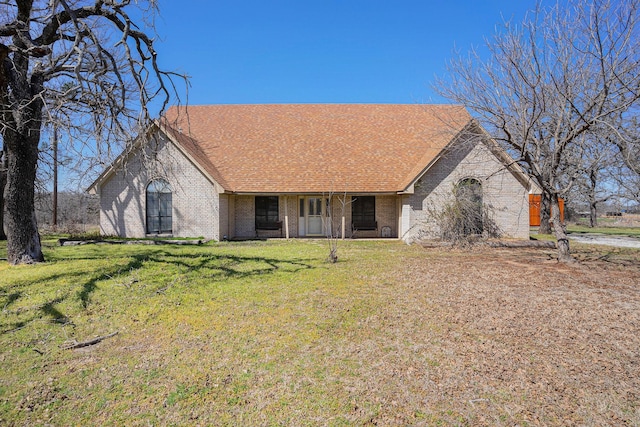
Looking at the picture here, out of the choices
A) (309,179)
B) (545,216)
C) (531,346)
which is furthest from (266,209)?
(545,216)

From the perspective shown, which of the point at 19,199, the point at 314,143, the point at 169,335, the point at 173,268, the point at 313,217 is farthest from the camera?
the point at 314,143

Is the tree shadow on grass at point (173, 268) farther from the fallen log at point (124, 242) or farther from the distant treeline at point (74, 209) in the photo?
the distant treeline at point (74, 209)

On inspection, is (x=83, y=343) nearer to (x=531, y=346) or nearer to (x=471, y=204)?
(x=531, y=346)

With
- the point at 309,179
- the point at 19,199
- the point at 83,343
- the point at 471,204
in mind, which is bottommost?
the point at 83,343

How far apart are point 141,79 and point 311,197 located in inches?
470

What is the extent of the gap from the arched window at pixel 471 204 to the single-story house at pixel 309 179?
0.57 feet

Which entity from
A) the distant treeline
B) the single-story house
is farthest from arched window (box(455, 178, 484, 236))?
the distant treeline

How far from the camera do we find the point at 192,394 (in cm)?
392

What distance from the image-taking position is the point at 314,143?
20.4 m

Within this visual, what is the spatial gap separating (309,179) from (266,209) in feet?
9.64

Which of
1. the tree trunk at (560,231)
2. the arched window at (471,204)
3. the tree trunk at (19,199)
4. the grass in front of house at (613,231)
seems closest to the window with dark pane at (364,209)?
the arched window at (471,204)

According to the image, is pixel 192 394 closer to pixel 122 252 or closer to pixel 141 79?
pixel 141 79

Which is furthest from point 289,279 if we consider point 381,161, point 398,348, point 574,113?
point 381,161

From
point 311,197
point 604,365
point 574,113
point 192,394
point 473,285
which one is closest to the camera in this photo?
point 192,394
